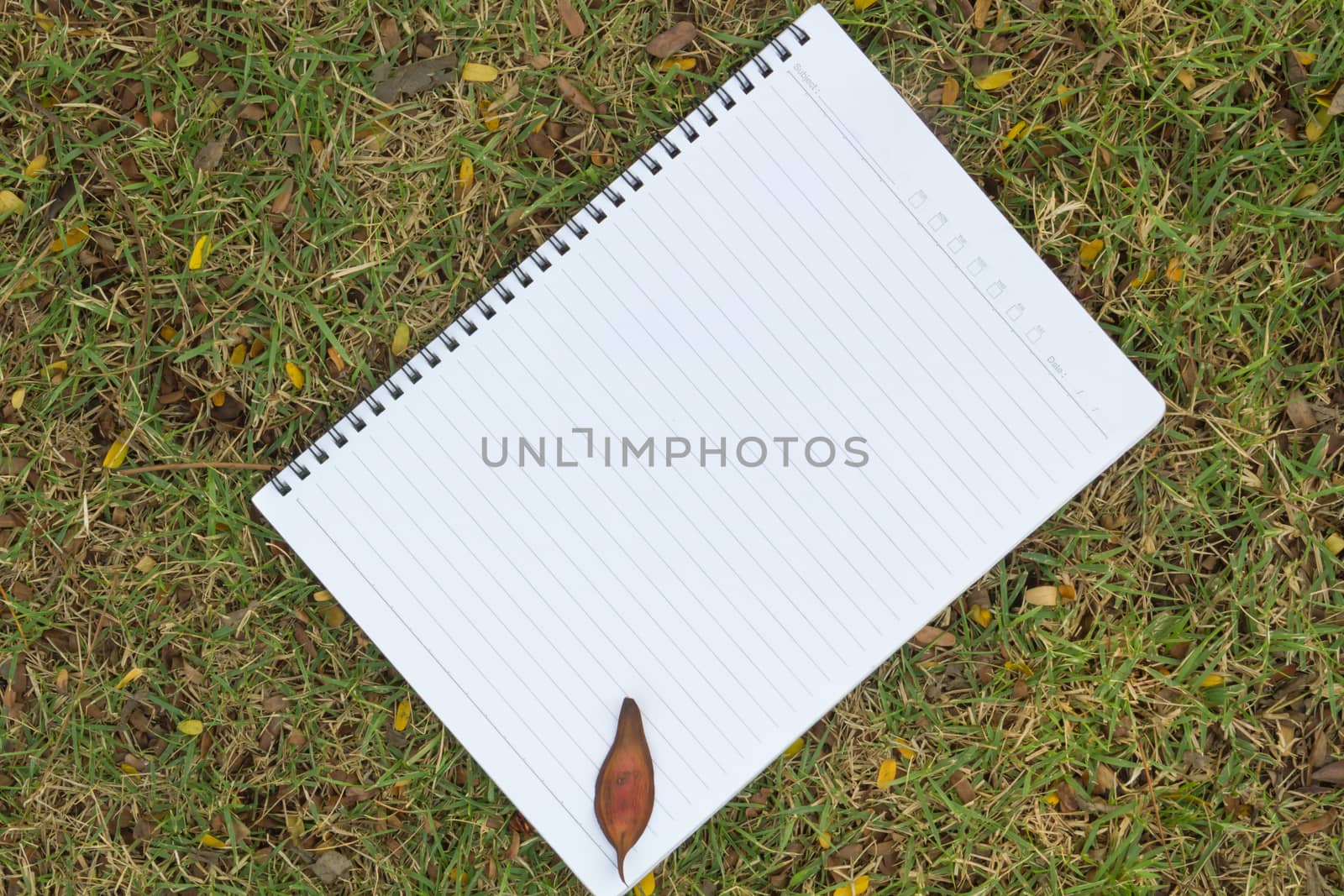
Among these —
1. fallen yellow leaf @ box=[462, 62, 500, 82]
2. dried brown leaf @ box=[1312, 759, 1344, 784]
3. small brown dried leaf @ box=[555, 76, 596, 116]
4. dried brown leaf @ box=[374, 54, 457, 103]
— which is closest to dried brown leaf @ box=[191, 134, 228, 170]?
dried brown leaf @ box=[374, 54, 457, 103]

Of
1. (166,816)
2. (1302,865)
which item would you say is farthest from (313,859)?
(1302,865)

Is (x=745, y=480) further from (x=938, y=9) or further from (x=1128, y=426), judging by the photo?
(x=938, y=9)

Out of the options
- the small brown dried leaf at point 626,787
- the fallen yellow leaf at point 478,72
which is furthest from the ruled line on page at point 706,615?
the fallen yellow leaf at point 478,72

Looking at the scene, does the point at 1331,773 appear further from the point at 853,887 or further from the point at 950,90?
the point at 950,90

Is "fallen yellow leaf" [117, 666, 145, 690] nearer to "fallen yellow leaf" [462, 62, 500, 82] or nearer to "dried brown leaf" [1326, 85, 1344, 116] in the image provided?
"fallen yellow leaf" [462, 62, 500, 82]

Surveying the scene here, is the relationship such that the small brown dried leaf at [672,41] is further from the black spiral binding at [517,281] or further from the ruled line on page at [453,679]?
the ruled line on page at [453,679]

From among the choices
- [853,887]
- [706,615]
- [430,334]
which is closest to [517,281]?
[430,334]

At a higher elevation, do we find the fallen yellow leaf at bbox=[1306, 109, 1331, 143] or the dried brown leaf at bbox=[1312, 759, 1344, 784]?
the fallen yellow leaf at bbox=[1306, 109, 1331, 143]
